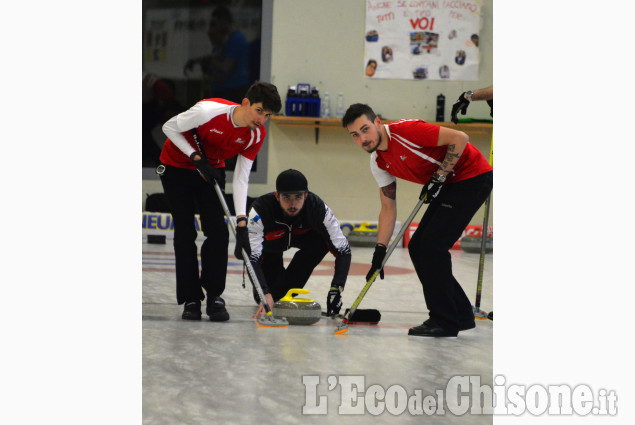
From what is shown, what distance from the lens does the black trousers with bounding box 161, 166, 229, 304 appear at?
3004 mm

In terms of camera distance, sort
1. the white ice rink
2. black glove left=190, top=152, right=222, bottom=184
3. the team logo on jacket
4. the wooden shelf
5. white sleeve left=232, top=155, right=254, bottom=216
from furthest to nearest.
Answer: the wooden shelf → the team logo on jacket → white sleeve left=232, top=155, right=254, bottom=216 → black glove left=190, top=152, right=222, bottom=184 → the white ice rink

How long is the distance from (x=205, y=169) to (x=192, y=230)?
0.35 m

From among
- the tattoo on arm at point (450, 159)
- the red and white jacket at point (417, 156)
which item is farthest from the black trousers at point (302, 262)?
the tattoo on arm at point (450, 159)

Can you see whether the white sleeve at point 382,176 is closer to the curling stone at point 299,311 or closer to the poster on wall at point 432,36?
the curling stone at point 299,311

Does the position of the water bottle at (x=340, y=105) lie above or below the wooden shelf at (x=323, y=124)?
above

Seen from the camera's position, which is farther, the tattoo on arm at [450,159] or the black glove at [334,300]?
the black glove at [334,300]

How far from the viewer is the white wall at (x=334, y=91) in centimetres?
754

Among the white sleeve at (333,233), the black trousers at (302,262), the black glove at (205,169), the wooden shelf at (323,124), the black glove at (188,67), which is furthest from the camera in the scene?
the wooden shelf at (323,124)

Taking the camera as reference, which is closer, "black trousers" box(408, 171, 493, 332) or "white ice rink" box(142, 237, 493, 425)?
"white ice rink" box(142, 237, 493, 425)

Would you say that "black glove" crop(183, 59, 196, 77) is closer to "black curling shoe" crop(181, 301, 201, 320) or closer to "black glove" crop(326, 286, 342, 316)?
"black curling shoe" crop(181, 301, 201, 320)

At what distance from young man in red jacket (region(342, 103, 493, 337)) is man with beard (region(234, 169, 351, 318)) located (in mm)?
288

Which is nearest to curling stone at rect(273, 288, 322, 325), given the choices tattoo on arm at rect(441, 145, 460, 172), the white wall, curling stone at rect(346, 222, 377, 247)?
tattoo on arm at rect(441, 145, 460, 172)

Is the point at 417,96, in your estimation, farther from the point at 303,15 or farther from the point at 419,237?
the point at 419,237
